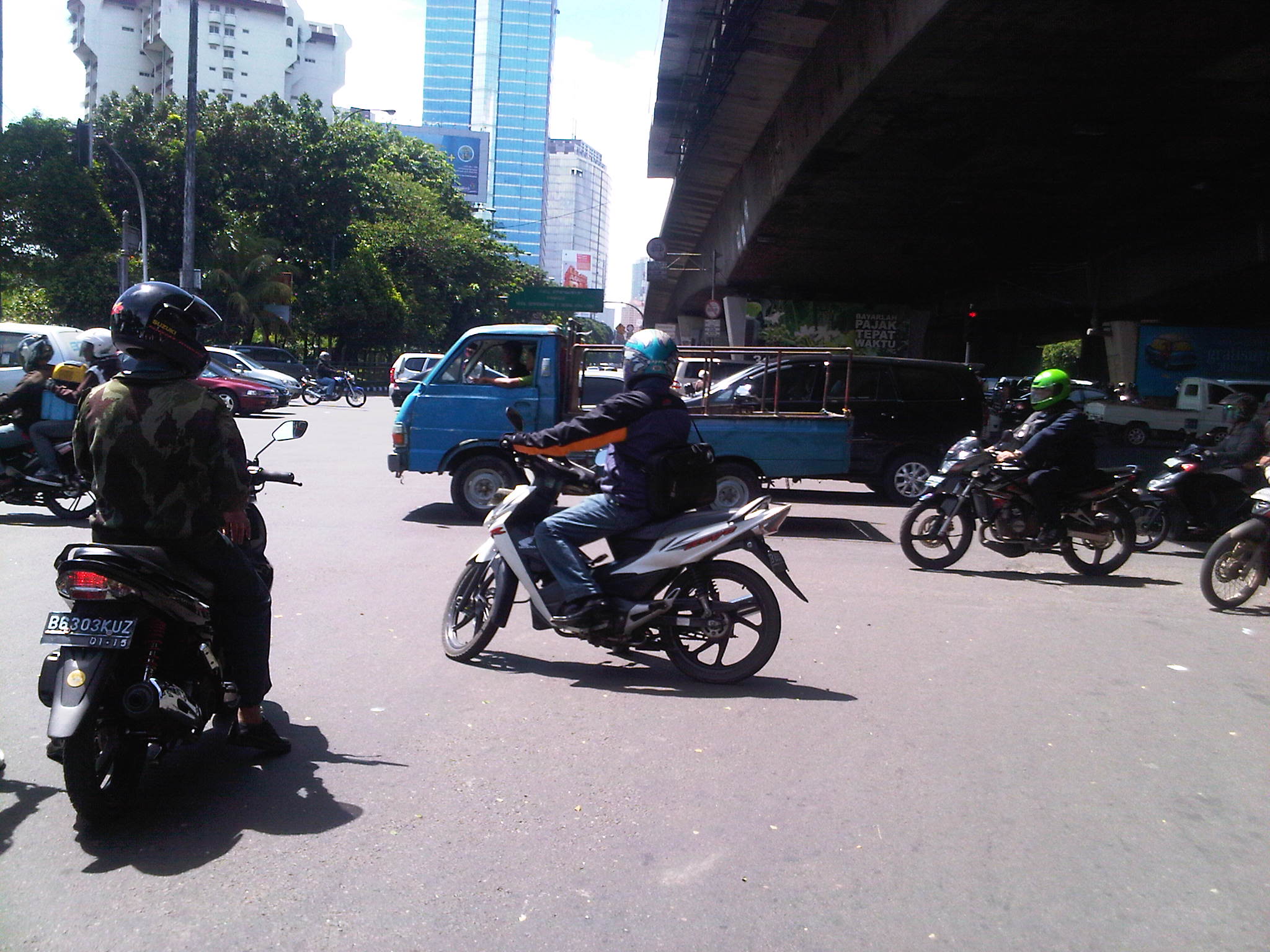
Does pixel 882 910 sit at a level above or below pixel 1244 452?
below

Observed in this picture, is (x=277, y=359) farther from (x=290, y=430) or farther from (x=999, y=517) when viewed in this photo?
(x=290, y=430)

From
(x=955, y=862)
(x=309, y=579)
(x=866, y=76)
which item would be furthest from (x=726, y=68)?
(x=955, y=862)

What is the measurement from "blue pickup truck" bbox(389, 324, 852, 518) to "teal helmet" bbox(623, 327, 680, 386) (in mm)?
5714

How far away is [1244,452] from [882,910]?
9.31 m

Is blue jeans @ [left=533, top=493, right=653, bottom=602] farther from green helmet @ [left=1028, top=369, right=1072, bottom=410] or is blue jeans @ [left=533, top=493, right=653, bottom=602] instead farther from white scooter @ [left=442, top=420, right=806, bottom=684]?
green helmet @ [left=1028, top=369, right=1072, bottom=410]

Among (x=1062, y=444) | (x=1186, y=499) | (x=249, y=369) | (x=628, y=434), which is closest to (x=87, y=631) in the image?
(x=628, y=434)

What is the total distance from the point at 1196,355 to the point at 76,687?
36.9 metres

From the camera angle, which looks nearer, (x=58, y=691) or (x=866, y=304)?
(x=58, y=691)

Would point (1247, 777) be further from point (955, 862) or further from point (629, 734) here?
point (629, 734)

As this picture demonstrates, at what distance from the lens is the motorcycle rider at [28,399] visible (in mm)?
9570

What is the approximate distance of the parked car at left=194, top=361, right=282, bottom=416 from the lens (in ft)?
84.3

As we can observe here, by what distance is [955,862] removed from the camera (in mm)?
3574

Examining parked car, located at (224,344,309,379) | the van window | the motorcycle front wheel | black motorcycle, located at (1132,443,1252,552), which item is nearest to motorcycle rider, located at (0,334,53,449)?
the motorcycle front wheel

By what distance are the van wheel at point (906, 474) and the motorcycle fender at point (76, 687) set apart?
444 inches
